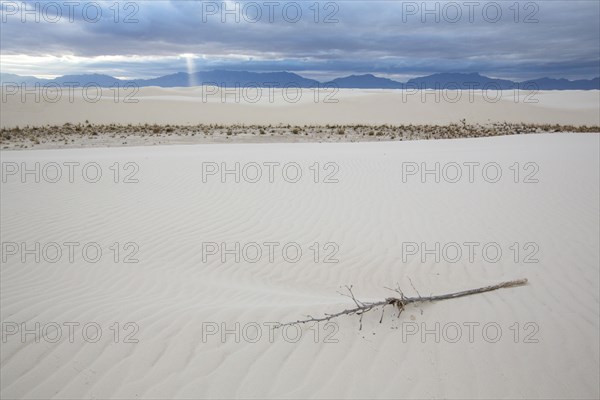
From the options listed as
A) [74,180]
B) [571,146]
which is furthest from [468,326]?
[571,146]

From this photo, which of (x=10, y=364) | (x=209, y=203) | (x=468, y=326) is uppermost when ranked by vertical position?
(x=209, y=203)

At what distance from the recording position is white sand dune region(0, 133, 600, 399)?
116 inches

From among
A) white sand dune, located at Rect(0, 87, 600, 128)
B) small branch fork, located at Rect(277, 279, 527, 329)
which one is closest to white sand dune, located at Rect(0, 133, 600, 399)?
small branch fork, located at Rect(277, 279, 527, 329)

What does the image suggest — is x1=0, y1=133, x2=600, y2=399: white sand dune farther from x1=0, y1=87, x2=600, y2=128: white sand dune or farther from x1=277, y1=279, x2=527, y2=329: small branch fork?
x1=0, y1=87, x2=600, y2=128: white sand dune

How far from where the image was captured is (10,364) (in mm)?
3191

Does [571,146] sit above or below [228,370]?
above

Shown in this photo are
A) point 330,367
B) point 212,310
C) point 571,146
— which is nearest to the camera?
point 330,367

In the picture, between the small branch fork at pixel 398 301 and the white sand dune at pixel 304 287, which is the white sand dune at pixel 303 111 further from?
the small branch fork at pixel 398 301

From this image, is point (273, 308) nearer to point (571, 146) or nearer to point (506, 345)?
point (506, 345)

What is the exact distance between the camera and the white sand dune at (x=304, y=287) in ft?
9.69

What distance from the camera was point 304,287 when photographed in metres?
4.64

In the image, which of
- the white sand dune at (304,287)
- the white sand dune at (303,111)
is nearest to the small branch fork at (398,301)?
the white sand dune at (304,287)

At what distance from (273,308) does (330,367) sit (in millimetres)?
969

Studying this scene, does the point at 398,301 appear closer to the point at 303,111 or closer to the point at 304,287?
the point at 304,287
